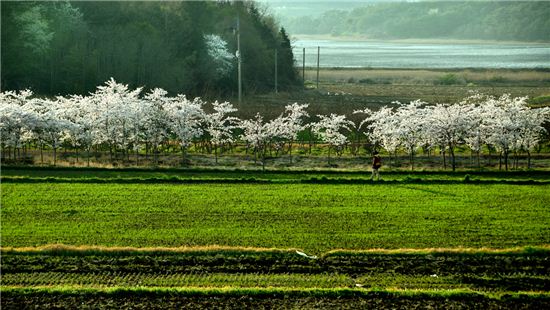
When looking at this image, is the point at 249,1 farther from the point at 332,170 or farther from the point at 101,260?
the point at 101,260

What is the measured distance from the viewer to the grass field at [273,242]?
73.1 feet

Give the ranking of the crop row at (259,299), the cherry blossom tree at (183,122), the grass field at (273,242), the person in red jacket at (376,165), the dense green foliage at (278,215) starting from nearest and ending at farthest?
the crop row at (259,299) → the grass field at (273,242) → the dense green foliage at (278,215) → the person in red jacket at (376,165) → the cherry blossom tree at (183,122)

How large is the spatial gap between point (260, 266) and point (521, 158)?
27794mm

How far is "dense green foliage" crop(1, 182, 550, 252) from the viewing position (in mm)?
27344

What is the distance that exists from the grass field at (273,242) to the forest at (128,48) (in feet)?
112

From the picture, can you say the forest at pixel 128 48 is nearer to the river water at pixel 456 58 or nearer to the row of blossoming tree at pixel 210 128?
the row of blossoming tree at pixel 210 128

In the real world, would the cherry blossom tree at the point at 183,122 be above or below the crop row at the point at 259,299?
above

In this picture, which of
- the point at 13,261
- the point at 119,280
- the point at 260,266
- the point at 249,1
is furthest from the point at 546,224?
the point at 249,1

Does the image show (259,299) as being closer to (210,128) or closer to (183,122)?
(183,122)

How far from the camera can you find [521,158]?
47.2 m

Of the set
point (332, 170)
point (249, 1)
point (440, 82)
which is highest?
point (249, 1)

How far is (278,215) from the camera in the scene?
101 ft

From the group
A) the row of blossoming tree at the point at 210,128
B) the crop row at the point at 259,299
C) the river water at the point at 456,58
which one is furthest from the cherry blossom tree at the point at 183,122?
the river water at the point at 456,58

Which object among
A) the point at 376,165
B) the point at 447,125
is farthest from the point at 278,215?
the point at 447,125
